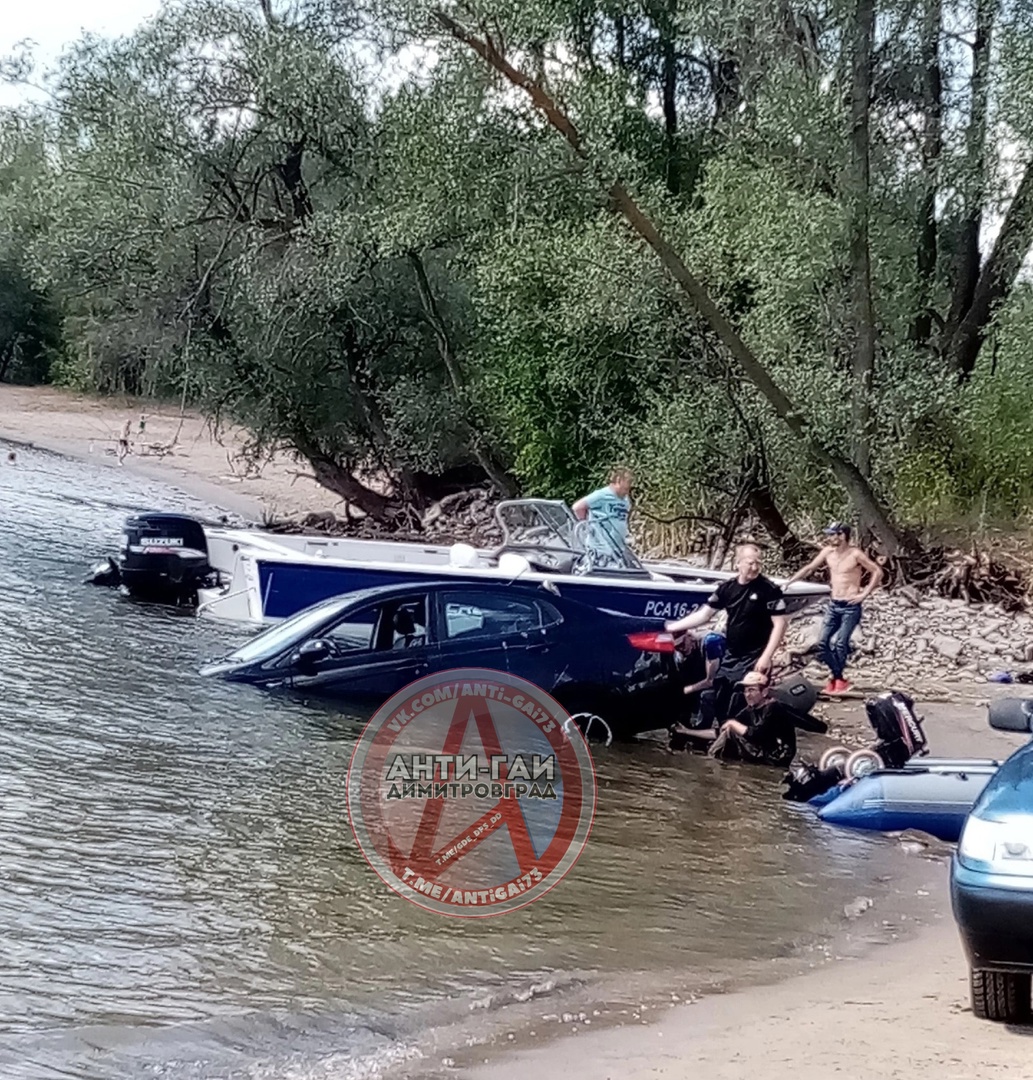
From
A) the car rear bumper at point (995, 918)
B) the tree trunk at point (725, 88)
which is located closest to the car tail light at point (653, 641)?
the car rear bumper at point (995, 918)

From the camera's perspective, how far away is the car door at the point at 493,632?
11477 mm

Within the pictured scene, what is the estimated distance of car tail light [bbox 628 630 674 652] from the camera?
11.5 m

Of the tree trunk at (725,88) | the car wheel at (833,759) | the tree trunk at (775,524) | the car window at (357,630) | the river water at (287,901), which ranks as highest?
the tree trunk at (725,88)

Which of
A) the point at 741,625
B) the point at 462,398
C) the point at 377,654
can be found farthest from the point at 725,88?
the point at 377,654

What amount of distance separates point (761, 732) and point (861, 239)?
28.5ft

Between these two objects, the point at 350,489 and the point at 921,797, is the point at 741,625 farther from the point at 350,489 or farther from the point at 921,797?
the point at 350,489

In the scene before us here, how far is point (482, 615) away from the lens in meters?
11.6

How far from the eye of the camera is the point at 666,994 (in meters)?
6.39

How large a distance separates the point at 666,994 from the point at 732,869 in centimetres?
220

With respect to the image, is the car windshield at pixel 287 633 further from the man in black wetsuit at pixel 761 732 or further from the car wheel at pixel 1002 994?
the car wheel at pixel 1002 994

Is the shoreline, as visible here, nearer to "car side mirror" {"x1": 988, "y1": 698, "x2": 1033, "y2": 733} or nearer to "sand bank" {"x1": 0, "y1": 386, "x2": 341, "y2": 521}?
"car side mirror" {"x1": 988, "y1": 698, "x2": 1033, "y2": 733}

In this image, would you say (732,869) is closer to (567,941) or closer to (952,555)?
(567,941)

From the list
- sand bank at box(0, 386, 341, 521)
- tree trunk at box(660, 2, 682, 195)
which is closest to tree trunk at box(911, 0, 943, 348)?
tree trunk at box(660, 2, 682, 195)

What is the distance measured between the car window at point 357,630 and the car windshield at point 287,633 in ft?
0.57
